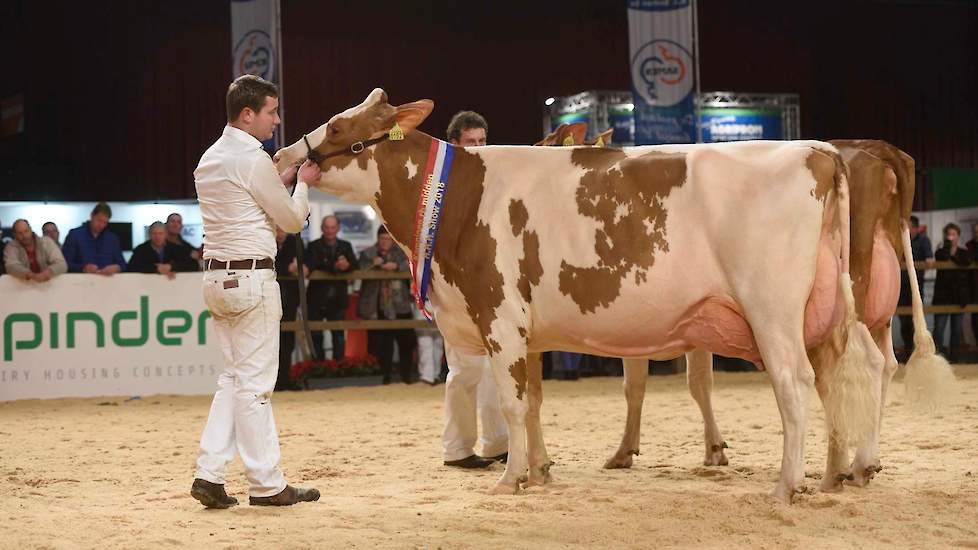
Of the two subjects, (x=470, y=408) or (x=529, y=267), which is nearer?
(x=529, y=267)

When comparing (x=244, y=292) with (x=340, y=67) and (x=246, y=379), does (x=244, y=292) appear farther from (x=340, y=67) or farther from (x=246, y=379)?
(x=340, y=67)

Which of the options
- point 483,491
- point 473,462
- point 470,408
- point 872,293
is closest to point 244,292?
point 483,491

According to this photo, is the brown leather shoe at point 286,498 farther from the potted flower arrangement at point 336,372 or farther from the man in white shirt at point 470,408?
the potted flower arrangement at point 336,372

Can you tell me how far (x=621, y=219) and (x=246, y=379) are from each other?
1.93m

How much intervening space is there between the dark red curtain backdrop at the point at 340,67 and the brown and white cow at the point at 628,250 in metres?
17.1

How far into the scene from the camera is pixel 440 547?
168 inches

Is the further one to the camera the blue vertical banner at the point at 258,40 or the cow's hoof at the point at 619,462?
the blue vertical banner at the point at 258,40

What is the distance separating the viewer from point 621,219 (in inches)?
210

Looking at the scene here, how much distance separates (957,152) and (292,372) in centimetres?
1989

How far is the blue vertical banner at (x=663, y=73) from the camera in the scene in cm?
1705

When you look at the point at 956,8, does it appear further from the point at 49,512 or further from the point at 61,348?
the point at 49,512

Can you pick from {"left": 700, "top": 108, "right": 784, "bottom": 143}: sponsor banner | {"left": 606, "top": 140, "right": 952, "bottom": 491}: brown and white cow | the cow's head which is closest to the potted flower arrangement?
{"left": 606, "top": 140, "right": 952, "bottom": 491}: brown and white cow

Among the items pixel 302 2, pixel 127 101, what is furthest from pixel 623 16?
pixel 127 101

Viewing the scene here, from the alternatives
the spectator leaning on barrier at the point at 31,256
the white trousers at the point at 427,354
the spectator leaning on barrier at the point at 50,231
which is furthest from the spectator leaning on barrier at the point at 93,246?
the white trousers at the point at 427,354
